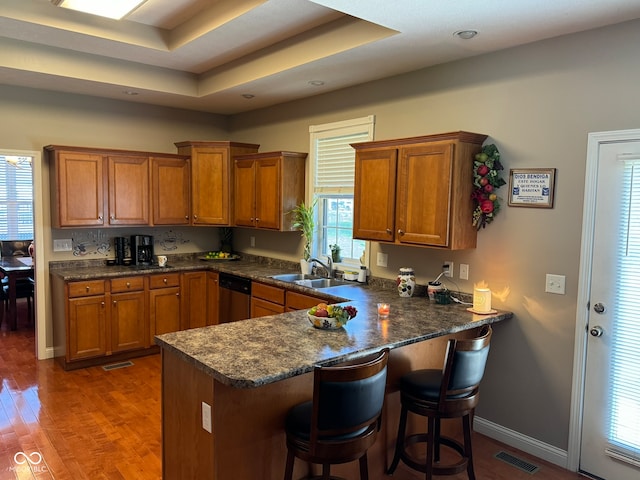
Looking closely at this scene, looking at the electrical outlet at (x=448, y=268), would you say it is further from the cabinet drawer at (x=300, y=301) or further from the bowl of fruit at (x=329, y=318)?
the bowl of fruit at (x=329, y=318)

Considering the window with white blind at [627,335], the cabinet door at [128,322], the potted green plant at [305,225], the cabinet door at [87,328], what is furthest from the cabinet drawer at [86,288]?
the window with white blind at [627,335]

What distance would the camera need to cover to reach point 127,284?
474 centimetres

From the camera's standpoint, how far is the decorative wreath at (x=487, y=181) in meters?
3.21

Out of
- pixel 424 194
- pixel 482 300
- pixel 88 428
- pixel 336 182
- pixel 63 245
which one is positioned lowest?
pixel 88 428

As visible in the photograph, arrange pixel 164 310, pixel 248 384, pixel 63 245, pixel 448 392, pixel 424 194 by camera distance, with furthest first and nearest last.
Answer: pixel 164 310 → pixel 63 245 → pixel 424 194 → pixel 448 392 → pixel 248 384

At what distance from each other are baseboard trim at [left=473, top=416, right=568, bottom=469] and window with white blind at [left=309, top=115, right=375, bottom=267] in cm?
165

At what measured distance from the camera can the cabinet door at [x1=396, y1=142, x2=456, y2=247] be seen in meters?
3.22

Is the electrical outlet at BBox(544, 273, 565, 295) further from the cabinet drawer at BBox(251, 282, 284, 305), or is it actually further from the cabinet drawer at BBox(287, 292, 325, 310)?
the cabinet drawer at BBox(251, 282, 284, 305)

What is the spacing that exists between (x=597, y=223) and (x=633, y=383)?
3.11 feet

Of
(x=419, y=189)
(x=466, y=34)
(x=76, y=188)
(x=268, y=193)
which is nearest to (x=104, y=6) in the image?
(x=76, y=188)

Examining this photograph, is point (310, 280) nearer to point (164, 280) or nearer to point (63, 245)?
point (164, 280)

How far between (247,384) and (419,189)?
2.06 metres

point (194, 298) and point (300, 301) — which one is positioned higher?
point (300, 301)

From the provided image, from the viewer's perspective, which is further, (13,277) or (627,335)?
(13,277)
